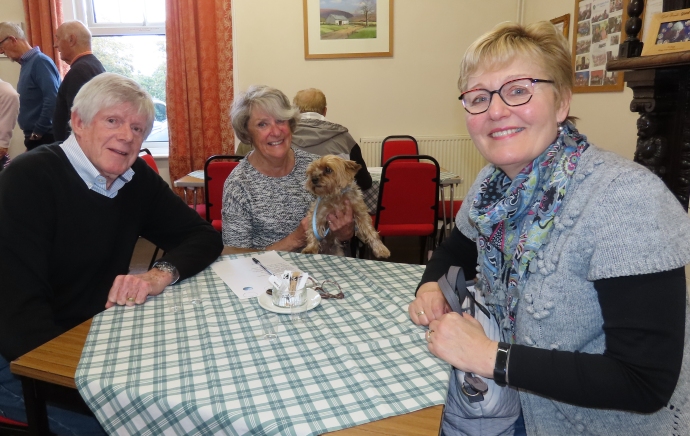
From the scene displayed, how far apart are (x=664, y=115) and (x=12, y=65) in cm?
660

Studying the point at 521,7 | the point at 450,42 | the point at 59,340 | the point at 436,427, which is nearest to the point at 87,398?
the point at 59,340

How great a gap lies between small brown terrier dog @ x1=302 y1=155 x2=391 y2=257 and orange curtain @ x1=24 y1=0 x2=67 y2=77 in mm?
4673

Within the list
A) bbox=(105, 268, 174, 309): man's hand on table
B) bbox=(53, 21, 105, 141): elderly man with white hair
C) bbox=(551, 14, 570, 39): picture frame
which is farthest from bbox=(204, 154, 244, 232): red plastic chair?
bbox=(551, 14, 570, 39): picture frame

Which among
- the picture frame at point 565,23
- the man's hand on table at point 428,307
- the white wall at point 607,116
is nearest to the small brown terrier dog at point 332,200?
the man's hand on table at point 428,307

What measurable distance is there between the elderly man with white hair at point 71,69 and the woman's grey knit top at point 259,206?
237 centimetres

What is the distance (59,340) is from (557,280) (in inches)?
46.3

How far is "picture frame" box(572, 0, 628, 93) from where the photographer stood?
12.1 ft

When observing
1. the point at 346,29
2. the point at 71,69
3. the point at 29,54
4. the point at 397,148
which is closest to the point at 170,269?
the point at 71,69

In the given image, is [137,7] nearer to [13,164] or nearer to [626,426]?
[13,164]

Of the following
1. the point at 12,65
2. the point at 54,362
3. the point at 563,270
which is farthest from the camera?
the point at 12,65

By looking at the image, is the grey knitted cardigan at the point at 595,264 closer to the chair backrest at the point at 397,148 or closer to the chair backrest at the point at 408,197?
the chair backrest at the point at 408,197

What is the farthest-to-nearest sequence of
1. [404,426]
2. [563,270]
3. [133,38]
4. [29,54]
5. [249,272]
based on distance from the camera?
[133,38] < [29,54] < [249,272] < [563,270] < [404,426]

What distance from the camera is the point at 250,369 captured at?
3.45ft

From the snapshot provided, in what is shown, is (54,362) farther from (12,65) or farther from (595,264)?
(12,65)
